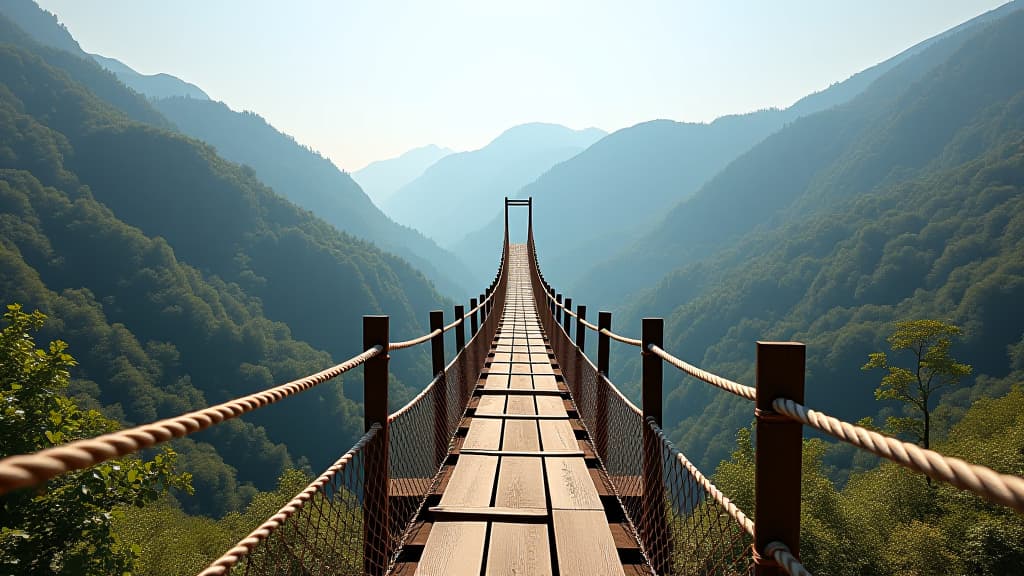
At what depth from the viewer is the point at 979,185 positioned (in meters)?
61.3

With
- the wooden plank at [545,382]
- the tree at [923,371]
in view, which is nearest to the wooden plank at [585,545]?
the wooden plank at [545,382]

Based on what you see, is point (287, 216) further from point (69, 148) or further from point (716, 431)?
point (716, 431)

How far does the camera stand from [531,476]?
9.49ft

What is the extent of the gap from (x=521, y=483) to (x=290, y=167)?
164423 mm

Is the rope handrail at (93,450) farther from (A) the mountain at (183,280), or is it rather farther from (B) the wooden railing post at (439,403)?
(A) the mountain at (183,280)

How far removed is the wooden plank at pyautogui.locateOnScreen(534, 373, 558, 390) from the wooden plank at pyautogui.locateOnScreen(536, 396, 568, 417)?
38cm

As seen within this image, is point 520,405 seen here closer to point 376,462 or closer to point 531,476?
point 531,476

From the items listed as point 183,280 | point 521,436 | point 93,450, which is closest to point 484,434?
point 521,436

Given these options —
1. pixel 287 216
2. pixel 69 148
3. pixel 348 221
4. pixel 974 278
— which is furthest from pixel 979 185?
pixel 348 221

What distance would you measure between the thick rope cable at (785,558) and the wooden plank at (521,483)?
1536 mm

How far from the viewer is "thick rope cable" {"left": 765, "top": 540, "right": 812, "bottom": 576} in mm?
947

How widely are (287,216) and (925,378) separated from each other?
76.7 m

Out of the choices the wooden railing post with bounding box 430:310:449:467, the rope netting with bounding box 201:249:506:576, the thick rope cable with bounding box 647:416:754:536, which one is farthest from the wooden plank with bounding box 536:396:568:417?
→ the thick rope cable with bounding box 647:416:754:536

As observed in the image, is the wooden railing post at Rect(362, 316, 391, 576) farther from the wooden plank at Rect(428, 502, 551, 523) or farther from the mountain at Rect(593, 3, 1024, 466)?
the mountain at Rect(593, 3, 1024, 466)
